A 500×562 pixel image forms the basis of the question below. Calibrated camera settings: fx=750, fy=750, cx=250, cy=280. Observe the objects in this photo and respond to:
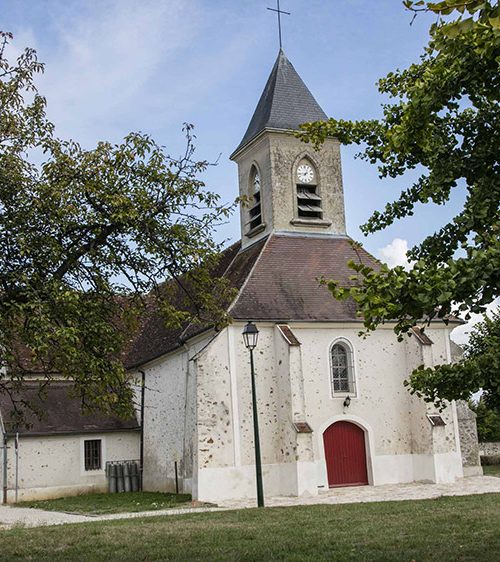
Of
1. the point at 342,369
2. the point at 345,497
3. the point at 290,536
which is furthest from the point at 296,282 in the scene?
the point at 290,536

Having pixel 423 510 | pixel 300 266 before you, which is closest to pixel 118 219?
pixel 423 510

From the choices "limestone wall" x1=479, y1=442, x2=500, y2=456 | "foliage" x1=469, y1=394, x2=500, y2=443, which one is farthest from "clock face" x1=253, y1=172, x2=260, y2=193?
"foliage" x1=469, y1=394, x2=500, y2=443

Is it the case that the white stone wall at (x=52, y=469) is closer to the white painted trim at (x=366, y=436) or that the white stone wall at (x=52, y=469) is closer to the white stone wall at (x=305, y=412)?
the white stone wall at (x=305, y=412)

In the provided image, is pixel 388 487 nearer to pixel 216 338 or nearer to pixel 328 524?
pixel 216 338

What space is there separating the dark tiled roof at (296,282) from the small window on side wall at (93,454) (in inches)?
317

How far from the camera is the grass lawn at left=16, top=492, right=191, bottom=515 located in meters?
19.0

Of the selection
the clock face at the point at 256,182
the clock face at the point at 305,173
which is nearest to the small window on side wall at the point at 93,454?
the clock face at the point at 256,182

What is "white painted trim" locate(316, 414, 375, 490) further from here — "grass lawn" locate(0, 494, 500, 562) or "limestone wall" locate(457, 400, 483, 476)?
"grass lawn" locate(0, 494, 500, 562)

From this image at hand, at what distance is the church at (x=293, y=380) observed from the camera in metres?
21.4

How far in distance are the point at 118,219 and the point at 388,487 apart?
14.2 metres

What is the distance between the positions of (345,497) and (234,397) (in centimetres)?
433

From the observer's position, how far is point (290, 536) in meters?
11.2

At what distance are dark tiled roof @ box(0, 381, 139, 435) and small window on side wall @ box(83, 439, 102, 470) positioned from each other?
1.56 feet

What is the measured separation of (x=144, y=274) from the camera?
11.8m
